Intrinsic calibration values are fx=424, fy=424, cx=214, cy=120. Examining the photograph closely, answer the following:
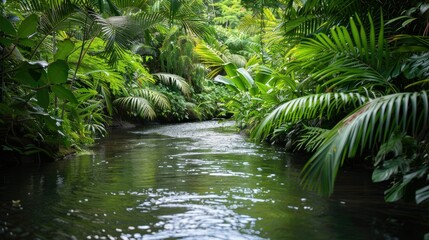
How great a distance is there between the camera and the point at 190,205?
8.34 feet

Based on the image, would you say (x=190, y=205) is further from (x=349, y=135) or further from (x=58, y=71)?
(x=58, y=71)

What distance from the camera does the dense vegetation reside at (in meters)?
1.96

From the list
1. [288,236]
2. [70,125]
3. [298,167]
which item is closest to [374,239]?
[288,236]

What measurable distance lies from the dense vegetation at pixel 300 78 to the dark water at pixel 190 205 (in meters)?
0.22

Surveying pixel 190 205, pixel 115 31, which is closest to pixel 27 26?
pixel 115 31

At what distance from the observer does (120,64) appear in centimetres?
643

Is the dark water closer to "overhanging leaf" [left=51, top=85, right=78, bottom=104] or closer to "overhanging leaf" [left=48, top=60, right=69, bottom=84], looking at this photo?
"overhanging leaf" [left=51, top=85, right=78, bottom=104]

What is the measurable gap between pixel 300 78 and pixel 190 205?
3028 millimetres

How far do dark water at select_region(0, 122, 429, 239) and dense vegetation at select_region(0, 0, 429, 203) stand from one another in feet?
0.72

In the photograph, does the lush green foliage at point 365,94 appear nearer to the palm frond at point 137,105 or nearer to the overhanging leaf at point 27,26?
the overhanging leaf at point 27,26

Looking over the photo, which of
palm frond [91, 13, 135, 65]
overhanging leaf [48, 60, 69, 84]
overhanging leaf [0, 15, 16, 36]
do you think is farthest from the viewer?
palm frond [91, 13, 135, 65]

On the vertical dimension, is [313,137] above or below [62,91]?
below

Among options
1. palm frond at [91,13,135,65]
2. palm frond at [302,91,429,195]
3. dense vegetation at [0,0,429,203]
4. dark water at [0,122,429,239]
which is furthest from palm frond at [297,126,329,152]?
palm frond at [91,13,135,65]

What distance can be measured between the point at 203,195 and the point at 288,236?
0.98m
